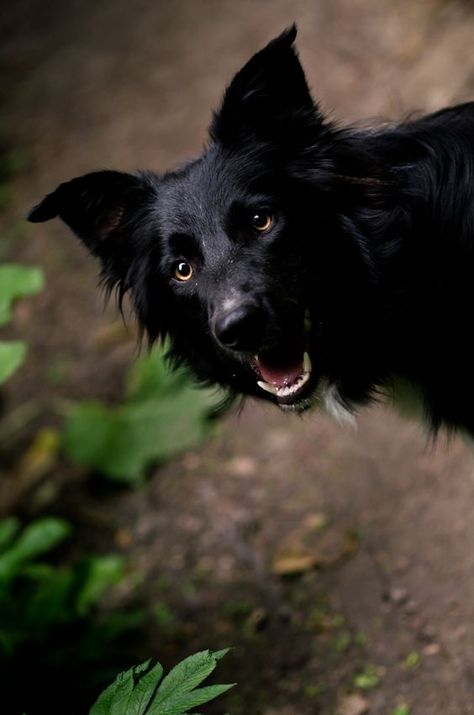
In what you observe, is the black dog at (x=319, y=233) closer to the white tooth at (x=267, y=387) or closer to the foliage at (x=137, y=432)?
the white tooth at (x=267, y=387)

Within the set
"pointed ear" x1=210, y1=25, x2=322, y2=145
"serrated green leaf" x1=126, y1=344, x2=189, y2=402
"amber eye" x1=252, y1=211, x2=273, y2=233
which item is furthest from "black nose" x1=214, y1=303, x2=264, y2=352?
"serrated green leaf" x1=126, y1=344, x2=189, y2=402

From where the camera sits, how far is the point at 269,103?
3.34 m

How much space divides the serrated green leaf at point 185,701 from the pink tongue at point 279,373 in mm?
1447

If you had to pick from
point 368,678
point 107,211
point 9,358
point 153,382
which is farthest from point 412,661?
point 153,382

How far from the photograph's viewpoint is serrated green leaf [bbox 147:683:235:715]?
2168 millimetres

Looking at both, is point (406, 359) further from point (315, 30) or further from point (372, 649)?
point (315, 30)

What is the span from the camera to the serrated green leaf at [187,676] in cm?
221

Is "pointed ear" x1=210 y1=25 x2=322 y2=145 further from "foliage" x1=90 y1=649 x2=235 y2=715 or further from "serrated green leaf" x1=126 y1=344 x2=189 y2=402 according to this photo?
"serrated green leaf" x1=126 y1=344 x2=189 y2=402

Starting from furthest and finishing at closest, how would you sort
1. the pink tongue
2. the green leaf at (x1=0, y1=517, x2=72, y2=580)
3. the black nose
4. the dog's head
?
the green leaf at (x1=0, y1=517, x2=72, y2=580)
the pink tongue
the dog's head
the black nose

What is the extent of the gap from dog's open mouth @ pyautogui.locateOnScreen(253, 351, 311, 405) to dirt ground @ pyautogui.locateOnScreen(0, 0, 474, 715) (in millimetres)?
1292

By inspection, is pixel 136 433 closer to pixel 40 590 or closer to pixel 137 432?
pixel 137 432

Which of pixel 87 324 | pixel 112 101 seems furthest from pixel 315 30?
pixel 87 324

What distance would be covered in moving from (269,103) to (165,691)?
7.23ft

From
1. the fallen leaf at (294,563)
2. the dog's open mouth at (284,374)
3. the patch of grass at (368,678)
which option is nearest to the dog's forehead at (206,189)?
the dog's open mouth at (284,374)
